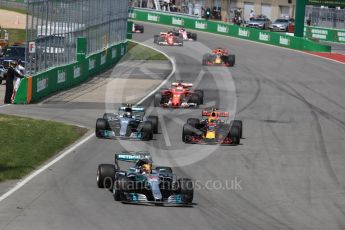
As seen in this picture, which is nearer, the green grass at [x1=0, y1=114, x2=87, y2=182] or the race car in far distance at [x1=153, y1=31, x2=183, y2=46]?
the green grass at [x1=0, y1=114, x2=87, y2=182]

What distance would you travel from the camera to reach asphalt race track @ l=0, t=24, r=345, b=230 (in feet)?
53.4

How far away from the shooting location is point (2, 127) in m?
26.2

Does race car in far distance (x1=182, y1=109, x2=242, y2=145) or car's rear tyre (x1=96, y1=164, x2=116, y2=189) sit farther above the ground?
car's rear tyre (x1=96, y1=164, x2=116, y2=189)

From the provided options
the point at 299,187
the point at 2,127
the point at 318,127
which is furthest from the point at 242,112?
the point at 299,187

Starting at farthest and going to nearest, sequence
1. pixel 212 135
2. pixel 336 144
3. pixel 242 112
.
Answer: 1. pixel 242 112
2. pixel 336 144
3. pixel 212 135

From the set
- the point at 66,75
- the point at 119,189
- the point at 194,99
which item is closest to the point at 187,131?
the point at 119,189

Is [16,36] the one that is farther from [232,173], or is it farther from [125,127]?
[232,173]

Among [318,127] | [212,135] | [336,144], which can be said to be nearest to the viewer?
[212,135]

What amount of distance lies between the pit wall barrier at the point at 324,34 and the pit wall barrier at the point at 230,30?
6797 mm

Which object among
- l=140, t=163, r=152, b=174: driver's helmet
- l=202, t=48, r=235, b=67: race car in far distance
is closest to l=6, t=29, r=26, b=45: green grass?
l=202, t=48, r=235, b=67: race car in far distance

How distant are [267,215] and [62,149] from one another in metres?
8.45

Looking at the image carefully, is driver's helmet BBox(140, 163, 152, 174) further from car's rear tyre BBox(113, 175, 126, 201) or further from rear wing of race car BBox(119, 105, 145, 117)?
rear wing of race car BBox(119, 105, 145, 117)

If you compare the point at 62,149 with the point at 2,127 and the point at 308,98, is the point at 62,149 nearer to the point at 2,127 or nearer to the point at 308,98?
the point at 2,127

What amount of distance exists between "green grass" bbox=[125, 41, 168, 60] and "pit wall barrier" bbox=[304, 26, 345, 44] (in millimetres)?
19716
